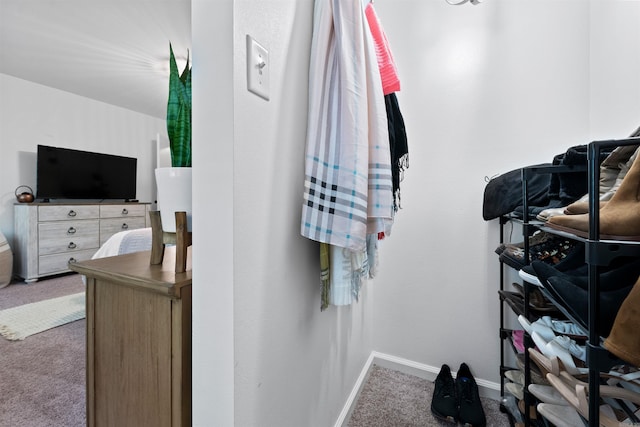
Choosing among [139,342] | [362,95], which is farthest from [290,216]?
[139,342]

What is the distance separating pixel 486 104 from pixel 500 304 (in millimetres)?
960

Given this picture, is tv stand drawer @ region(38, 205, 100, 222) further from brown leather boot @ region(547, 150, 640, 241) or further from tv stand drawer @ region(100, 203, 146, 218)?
brown leather boot @ region(547, 150, 640, 241)

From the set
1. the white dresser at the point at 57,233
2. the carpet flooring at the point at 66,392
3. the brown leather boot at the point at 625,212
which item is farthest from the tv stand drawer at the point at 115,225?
the brown leather boot at the point at 625,212

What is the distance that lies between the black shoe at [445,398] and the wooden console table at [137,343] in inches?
41.2

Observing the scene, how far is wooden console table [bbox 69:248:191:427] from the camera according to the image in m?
0.64

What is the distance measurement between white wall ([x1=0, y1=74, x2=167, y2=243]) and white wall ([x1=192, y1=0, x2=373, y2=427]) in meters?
4.06

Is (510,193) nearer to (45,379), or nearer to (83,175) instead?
(45,379)

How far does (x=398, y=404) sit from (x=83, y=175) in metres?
4.20

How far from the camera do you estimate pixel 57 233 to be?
3084mm

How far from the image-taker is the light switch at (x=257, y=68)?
1.83 ft

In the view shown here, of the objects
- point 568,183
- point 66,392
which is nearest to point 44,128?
point 66,392

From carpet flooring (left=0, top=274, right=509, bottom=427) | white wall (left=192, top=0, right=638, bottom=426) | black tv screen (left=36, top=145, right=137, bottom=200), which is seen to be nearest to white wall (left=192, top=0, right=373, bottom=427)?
white wall (left=192, top=0, right=638, bottom=426)

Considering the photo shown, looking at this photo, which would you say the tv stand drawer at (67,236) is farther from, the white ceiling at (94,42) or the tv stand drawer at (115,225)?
the white ceiling at (94,42)

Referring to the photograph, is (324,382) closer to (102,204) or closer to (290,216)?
(290,216)
